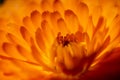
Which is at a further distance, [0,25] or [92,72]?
[0,25]

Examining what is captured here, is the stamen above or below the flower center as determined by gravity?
above

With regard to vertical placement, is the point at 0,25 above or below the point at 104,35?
above

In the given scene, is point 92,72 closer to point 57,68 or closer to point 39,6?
point 57,68

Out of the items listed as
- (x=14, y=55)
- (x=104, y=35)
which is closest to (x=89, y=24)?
(x=104, y=35)

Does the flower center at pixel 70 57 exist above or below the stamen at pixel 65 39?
below
